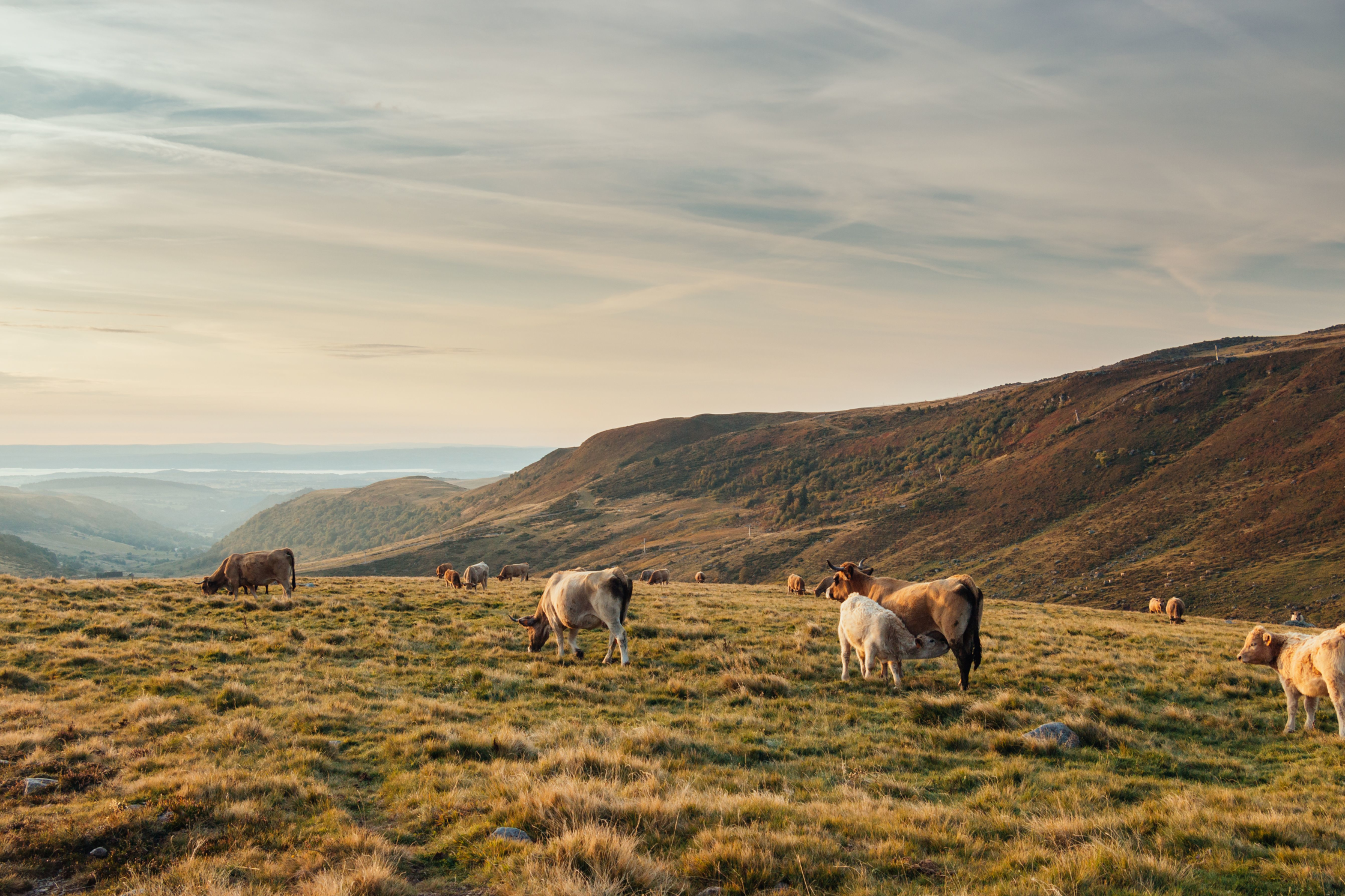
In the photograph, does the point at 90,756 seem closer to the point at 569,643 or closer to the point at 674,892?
the point at 674,892

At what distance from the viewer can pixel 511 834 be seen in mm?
6465

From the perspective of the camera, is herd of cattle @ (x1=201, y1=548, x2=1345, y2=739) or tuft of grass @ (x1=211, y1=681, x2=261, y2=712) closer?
Answer: herd of cattle @ (x1=201, y1=548, x2=1345, y2=739)

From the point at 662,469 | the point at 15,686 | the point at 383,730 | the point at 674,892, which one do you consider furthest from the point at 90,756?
the point at 662,469

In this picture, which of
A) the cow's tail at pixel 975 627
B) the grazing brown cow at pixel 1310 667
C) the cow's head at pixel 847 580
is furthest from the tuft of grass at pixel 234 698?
the grazing brown cow at pixel 1310 667

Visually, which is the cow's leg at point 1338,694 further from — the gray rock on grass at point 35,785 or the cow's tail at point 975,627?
the gray rock on grass at point 35,785

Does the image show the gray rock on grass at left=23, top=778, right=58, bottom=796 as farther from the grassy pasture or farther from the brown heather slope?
the brown heather slope

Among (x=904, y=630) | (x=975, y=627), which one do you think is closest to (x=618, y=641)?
(x=904, y=630)

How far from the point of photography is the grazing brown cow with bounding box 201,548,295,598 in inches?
967

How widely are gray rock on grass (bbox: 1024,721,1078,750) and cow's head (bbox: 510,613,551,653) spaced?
1117cm

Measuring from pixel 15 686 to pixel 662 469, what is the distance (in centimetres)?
17836

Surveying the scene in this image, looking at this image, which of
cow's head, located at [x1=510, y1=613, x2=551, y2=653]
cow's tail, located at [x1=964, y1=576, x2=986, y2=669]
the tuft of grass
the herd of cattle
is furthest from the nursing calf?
the tuft of grass

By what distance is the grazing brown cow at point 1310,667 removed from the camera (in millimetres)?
10594

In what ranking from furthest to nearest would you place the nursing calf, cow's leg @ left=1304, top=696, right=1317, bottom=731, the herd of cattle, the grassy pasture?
the nursing calf, the herd of cattle, cow's leg @ left=1304, top=696, right=1317, bottom=731, the grassy pasture

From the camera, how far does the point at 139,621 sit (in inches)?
709
